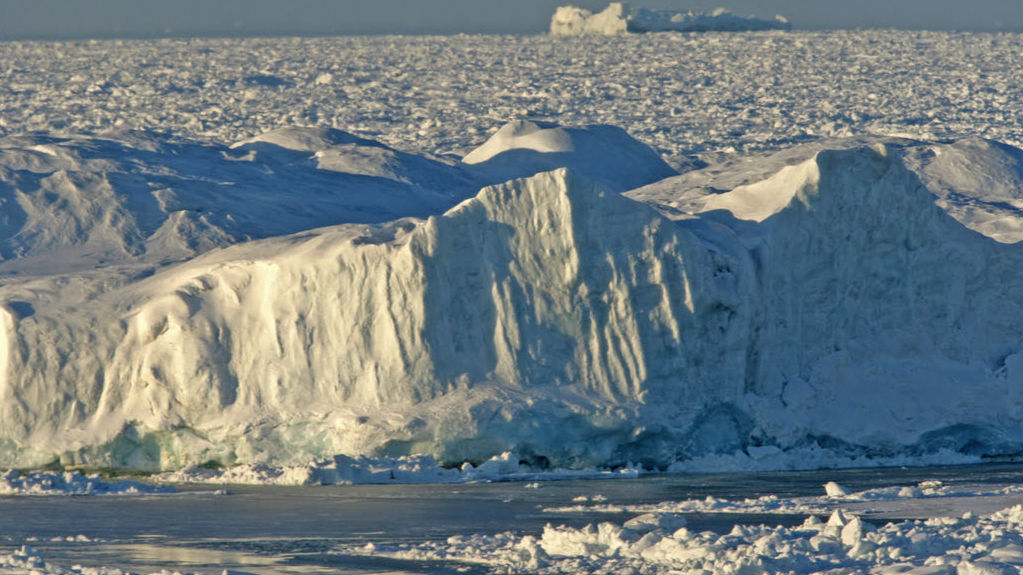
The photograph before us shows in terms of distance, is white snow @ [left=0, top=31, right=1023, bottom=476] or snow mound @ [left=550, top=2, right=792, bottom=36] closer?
white snow @ [left=0, top=31, right=1023, bottom=476]

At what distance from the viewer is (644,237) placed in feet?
61.0

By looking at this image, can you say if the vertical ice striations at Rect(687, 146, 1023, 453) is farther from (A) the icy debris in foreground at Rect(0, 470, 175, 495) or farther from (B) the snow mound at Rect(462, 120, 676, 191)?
(B) the snow mound at Rect(462, 120, 676, 191)

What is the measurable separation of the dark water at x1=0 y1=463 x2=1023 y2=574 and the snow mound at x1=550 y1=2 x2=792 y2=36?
135 feet

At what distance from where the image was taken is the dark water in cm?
1364

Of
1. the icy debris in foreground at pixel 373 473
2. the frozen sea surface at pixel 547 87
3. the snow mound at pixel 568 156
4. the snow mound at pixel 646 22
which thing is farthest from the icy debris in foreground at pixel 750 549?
the snow mound at pixel 646 22

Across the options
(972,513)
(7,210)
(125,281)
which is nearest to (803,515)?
(972,513)

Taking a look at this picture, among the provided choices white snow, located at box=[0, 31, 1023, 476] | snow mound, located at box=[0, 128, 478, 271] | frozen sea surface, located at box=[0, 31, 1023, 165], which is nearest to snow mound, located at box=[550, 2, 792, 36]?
frozen sea surface, located at box=[0, 31, 1023, 165]

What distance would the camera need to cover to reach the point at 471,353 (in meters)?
18.3

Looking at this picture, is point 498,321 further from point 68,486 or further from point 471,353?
point 68,486

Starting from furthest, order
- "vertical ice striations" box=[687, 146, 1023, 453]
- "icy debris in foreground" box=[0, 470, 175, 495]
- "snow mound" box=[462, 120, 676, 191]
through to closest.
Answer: "snow mound" box=[462, 120, 676, 191]
"vertical ice striations" box=[687, 146, 1023, 453]
"icy debris in foreground" box=[0, 470, 175, 495]

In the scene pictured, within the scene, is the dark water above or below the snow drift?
below

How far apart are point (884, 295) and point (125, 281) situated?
8194 millimetres

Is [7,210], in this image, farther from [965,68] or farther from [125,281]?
[965,68]

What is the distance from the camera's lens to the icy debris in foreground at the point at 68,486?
17.3 meters
